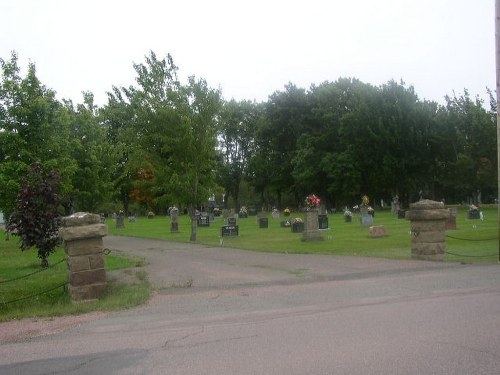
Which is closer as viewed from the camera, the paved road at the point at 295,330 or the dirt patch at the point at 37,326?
the paved road at the point at 295,330

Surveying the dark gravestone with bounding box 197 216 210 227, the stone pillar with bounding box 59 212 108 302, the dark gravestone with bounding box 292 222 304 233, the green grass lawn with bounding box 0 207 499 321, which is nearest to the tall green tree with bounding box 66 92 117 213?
the green grass lawn with bounding box 0 207 499 321

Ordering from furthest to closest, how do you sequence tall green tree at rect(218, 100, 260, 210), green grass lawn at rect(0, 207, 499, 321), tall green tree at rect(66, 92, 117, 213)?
tall green tree at rect(218, 100, 260, 210) → tall green tree at rect(66, 92, 117, 213) → green grass lawn at rect(0, 207, 499, 321)

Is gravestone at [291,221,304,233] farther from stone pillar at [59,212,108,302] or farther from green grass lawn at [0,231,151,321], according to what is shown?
stone pillar at [59,212,108,302]

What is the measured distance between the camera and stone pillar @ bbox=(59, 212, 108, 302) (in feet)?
32.3

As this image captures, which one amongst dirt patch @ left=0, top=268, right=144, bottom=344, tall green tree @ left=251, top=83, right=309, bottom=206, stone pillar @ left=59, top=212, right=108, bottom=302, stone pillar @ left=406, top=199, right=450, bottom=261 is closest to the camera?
dirt patch @ left=0, top=268, right=144, bottom=344

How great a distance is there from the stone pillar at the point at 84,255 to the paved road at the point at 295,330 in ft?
Answer: 4.24

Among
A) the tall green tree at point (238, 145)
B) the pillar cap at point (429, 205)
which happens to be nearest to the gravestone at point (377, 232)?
the pillar cap at point (429, 205)

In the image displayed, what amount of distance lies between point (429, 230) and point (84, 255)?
8806mm

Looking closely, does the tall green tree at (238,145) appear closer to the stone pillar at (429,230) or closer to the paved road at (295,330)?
the stone pillar at (429,230)

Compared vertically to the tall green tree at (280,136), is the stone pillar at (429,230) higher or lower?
lower

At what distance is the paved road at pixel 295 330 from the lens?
5.33 meters

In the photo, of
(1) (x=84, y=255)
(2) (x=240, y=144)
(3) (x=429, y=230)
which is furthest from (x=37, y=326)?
(2) (x=240, y=144)

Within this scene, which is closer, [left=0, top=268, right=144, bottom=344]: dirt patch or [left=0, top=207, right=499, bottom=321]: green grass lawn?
[left=0, top=268, right=144, bottom=344]: dirt patch

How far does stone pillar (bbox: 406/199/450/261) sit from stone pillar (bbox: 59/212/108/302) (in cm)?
824
